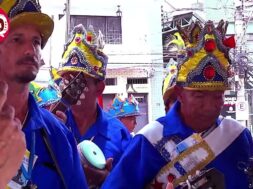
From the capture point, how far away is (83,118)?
155 inches

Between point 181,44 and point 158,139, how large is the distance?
75 centimetres

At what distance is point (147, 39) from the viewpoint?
18719 millimetres

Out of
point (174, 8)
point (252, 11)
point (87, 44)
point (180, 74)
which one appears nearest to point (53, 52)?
point (174, 8)

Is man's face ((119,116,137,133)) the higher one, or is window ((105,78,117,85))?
window ((105,78,117,85))

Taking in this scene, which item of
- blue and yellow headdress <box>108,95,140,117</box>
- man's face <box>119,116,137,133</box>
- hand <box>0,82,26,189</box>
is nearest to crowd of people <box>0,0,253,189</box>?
hand <box>0,82,26,189</box>

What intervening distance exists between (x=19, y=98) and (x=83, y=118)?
1482 mm

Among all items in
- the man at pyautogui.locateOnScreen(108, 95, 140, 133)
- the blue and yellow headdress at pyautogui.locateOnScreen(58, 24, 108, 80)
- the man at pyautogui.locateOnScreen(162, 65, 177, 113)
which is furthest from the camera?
the man at pyautogui.locateOnScreen(108, 95, 140, 133)

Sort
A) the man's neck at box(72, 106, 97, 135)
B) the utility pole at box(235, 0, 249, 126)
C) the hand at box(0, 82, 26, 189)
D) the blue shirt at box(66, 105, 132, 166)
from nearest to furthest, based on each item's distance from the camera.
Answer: the hand at box(0, 82, 26, 189), the blue shirt at box(66, 105, 132, 166), the man's neck at box(72, 106, 97, 135), the utility pole at box(235, 0, 249, 126)

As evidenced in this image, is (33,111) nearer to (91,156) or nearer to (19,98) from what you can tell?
(19,98)

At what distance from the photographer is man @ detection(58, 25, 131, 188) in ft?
12.5

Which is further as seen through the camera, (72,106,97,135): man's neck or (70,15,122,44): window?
(70,15,122,44): window

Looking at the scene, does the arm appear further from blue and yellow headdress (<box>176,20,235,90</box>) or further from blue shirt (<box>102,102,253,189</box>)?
blue and yellow headdress (<box>176,20,235,90</box>)

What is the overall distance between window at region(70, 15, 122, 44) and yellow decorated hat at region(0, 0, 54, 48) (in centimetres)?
1577

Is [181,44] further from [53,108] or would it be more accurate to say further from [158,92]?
[158,92]
